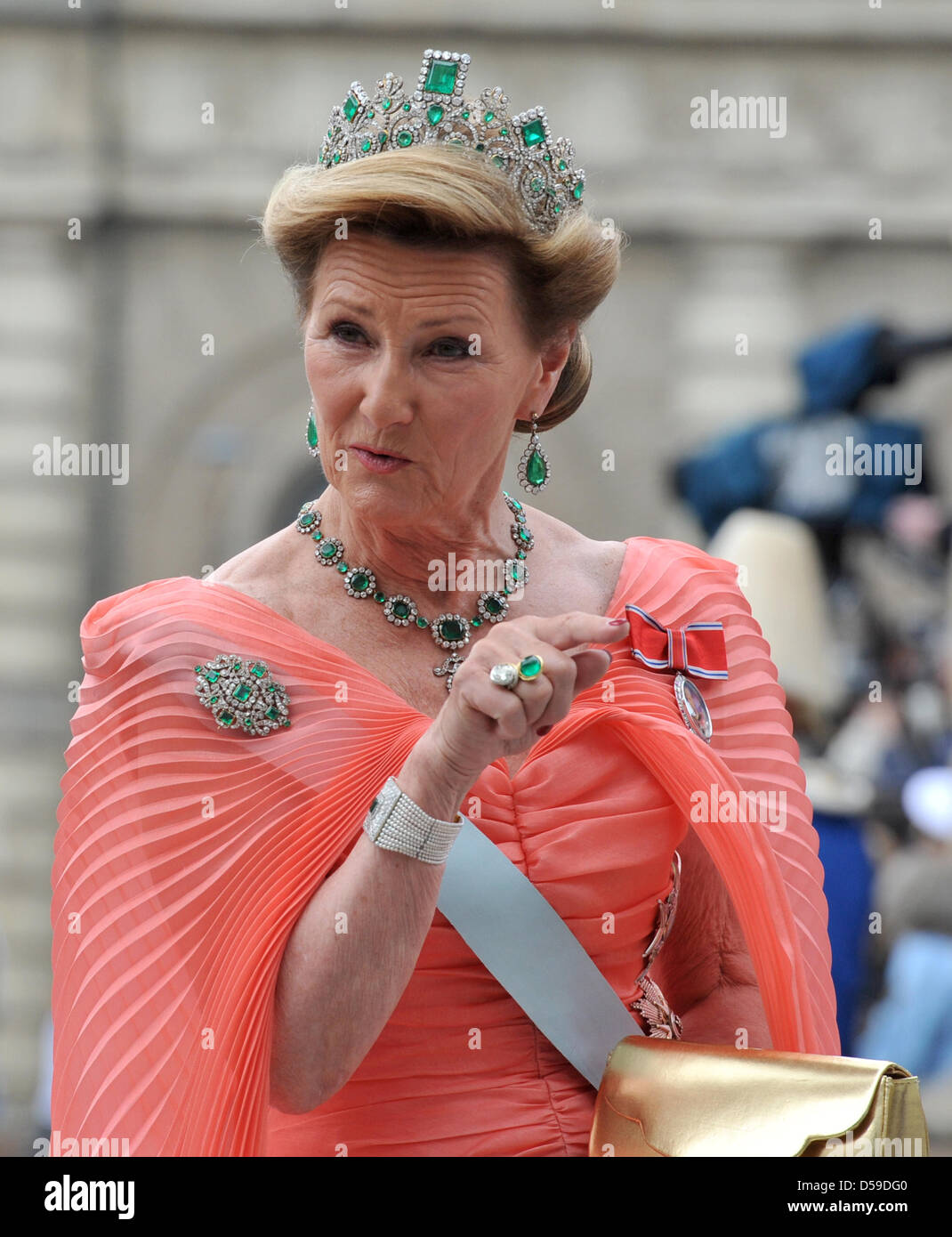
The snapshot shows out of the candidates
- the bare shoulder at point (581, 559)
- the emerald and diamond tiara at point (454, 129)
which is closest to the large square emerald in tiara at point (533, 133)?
the emerald and diamond tiara at point (454, 129)

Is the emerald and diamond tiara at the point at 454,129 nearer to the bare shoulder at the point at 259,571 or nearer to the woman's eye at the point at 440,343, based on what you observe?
the woman's eye at the point at 440,343

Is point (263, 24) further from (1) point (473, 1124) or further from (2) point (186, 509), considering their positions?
(1) point (473, 1124)

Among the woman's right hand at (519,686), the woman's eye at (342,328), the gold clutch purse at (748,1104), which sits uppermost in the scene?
the woman's eye at (342,328)

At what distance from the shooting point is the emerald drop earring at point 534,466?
6.72 ft

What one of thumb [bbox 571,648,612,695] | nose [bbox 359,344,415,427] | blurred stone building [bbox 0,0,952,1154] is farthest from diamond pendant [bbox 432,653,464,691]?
blurred stone building [bbox 0,0,952,1154]

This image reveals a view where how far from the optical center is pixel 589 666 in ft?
4.86

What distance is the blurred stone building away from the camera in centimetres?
914

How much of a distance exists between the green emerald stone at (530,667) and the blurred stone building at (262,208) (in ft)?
25.0

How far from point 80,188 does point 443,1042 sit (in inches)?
330

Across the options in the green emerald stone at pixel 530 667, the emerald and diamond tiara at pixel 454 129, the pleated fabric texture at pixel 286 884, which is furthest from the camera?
the emerald and diamond tiara at pixel 454 129

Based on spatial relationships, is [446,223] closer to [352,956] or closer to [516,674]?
[516,674]

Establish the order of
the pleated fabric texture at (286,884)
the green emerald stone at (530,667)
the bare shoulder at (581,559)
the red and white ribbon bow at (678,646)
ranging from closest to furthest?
the green emerald stone at (530,667) < the pleated fabric texture at (286,884) < the red and white ribbon bow at (678,646) < the bare shoulder at (581,559)

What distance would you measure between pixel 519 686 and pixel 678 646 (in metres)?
0.55

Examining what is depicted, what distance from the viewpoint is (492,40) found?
9297mm
